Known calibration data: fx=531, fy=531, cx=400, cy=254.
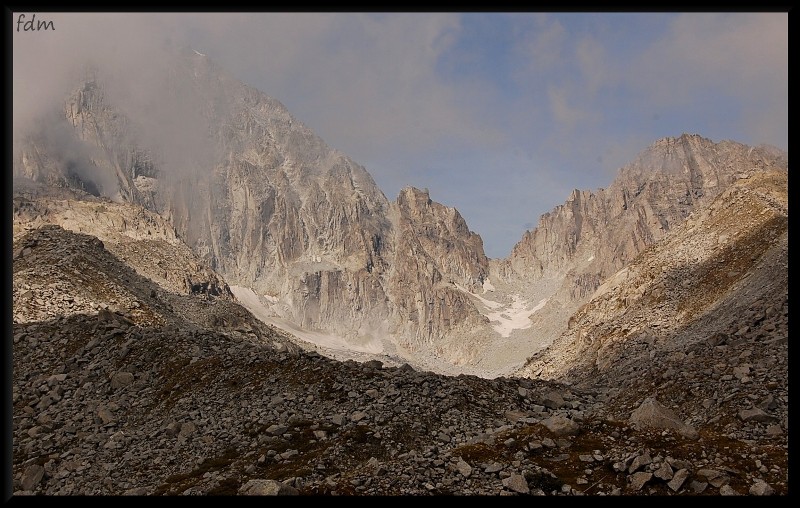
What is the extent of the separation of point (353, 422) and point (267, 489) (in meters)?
7.41

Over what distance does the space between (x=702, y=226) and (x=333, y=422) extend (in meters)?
62.4

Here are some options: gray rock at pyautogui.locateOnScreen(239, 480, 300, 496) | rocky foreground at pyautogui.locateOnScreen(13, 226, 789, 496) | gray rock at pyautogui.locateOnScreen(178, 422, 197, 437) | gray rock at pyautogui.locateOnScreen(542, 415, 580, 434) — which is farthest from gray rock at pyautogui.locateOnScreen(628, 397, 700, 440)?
gray rock at pyautogui.locateOnScreen(178, 422, 197, 437)

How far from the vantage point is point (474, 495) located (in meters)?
15.7

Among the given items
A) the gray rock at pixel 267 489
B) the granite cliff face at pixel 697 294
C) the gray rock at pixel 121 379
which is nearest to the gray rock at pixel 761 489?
the gray rock at pixel 267 489

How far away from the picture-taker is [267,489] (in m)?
15.9

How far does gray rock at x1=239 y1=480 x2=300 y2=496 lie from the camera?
15.6 m

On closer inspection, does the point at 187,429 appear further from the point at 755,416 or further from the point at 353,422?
the point at 755,416

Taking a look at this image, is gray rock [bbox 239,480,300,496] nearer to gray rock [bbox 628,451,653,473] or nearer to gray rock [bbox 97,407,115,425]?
gray rock [bbox 628,451,653,473]

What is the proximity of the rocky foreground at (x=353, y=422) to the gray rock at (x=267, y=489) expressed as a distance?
0.19 ft

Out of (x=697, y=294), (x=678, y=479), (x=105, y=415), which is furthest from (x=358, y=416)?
(x=697, y=294)

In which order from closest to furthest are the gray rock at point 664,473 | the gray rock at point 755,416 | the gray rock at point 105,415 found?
the gray rock at point 664,473 < the gray rock at point 755,416 < the gray rock at point 105,415

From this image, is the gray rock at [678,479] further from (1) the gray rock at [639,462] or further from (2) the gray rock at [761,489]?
(2) the gray rock at [761,489]

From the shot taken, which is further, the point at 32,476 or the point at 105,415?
the point at 105,415

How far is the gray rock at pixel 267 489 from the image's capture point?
51.2 ft
